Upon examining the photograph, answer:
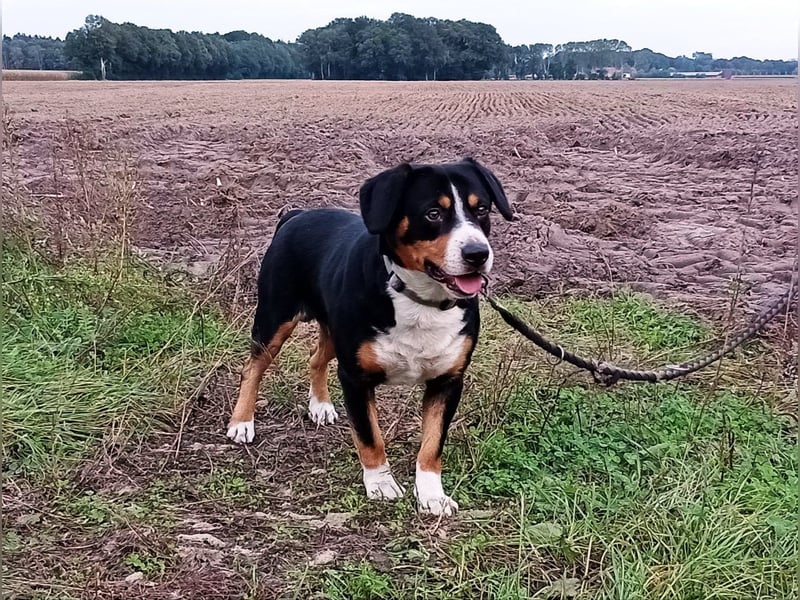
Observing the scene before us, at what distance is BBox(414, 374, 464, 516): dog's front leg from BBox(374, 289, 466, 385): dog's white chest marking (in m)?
0.15

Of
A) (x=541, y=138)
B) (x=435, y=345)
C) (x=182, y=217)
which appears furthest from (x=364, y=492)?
(x=541, y=138)

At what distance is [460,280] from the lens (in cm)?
371

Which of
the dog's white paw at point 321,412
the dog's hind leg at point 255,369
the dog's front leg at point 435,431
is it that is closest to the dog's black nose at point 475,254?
the dog's front leg at point 435,431

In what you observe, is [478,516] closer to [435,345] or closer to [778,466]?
[435,345]

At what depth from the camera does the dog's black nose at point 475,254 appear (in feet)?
11.7

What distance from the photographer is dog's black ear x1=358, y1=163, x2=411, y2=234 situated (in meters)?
3.72

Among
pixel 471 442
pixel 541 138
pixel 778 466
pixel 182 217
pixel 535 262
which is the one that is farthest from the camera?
pixel 541 138

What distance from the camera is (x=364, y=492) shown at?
4.31 m

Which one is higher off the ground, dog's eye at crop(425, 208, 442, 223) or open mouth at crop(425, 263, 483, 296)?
dog's eye at crop(425, 208, 442, 223)

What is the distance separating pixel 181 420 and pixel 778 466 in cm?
322

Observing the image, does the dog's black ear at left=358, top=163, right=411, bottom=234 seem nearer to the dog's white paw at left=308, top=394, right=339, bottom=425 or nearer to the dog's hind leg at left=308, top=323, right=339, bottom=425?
the dog's hind leg at left=308, top=323, right=339, bottom=425

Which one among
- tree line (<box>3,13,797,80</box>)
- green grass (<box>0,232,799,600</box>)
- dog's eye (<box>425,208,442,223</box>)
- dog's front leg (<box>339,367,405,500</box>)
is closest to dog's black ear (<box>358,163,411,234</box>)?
dog's eye (<box>425,208,442,223</box>)

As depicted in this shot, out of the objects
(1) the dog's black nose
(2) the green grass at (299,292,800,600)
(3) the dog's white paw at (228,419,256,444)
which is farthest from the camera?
(3) the dog's white paw at (228,419,256,444)

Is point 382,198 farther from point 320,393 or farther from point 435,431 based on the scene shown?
point 320,393
